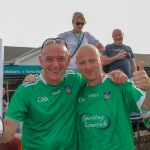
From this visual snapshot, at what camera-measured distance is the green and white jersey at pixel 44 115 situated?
322 cm

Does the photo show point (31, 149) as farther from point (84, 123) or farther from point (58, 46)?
point (58, 46)

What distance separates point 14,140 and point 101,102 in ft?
2.96

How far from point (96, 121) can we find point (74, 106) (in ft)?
1.06

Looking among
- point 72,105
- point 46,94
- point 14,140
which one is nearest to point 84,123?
point 72,105

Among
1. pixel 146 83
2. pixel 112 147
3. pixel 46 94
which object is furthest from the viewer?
pixel 46 94

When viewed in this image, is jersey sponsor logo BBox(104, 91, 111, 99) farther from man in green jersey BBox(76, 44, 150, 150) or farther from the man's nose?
the man's nose

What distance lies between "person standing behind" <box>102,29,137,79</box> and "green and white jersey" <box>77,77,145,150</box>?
9.59 feet

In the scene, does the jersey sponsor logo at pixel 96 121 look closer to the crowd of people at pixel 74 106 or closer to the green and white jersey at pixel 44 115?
the crowd of people at pixel 74 106

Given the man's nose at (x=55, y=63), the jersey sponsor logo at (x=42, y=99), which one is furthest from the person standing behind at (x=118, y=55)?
the jersey sponsor logo at (x=42, y=99)

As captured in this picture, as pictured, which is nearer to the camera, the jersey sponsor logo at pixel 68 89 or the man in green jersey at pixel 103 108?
the man in green jersey at pixel 103 108

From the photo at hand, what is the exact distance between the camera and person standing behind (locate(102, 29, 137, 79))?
6.21 metres

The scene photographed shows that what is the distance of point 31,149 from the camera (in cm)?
330

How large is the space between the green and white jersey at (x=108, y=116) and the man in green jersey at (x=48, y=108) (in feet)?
0.41

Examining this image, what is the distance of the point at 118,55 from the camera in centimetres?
618
